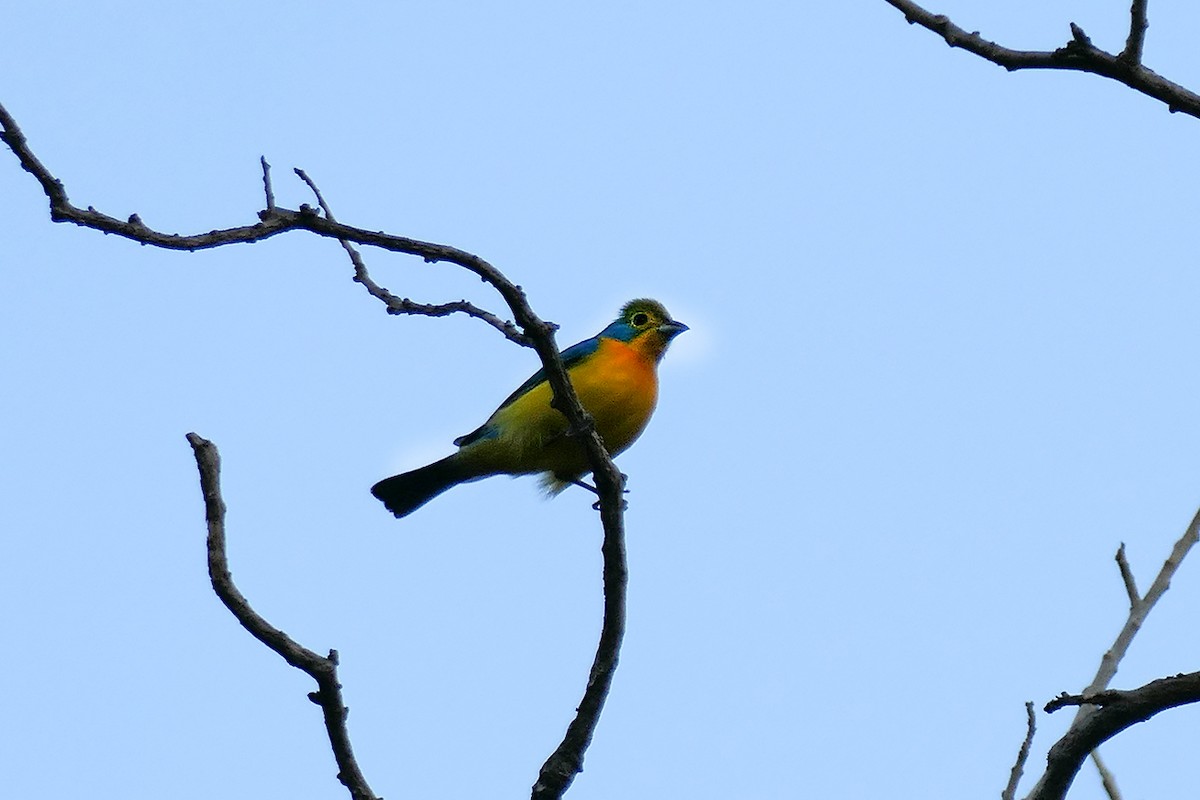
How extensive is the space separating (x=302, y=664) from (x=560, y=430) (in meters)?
4.05

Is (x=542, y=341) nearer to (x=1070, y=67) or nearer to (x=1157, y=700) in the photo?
(x=1070, y=67)

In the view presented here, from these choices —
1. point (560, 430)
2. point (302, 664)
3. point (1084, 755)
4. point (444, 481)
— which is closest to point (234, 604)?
point (302, 664)

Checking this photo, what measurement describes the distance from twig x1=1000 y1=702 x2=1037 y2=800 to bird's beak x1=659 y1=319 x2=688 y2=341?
484cm

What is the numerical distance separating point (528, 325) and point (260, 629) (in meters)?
1.24

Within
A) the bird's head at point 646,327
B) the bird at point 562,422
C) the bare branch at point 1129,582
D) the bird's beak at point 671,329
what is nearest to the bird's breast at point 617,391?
the bird at point 562,422

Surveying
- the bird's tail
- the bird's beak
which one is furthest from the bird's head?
the bird's tail

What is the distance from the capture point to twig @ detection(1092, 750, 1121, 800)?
3.81 meters

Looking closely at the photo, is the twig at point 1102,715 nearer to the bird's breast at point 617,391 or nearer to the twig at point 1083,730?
the twig at point 1083,730

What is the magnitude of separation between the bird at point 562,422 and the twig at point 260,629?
3747mm

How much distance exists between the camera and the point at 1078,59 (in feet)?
10.1

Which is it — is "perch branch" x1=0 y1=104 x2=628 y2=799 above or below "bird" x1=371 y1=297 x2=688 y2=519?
below

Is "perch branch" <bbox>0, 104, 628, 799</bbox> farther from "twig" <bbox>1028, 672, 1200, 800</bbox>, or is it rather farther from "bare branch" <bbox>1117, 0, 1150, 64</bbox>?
"bare branch" <bbox>1117, 0, 1150, 64</bbox>

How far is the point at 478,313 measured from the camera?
4.26 metres

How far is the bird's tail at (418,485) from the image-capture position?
8.36 meters
